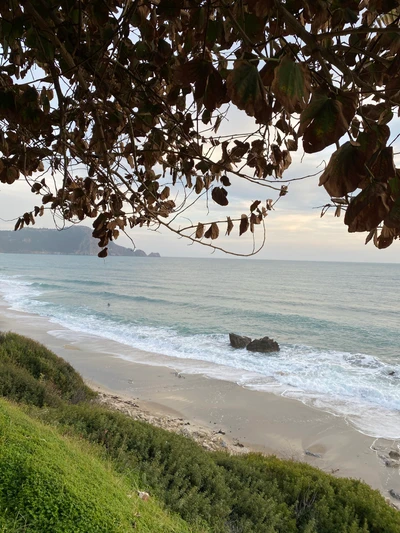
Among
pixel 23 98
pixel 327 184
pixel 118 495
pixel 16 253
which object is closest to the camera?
pixel 327 184

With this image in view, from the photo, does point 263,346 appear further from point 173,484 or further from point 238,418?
point 173,484

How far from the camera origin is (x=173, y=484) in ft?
14.9

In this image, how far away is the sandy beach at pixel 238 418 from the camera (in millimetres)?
9039

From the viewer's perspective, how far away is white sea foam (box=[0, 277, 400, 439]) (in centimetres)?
1208

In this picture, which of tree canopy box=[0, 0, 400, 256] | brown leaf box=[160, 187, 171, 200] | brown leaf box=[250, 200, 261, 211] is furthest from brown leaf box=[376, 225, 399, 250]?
brown leaf box=[160, 187, 171, 200]

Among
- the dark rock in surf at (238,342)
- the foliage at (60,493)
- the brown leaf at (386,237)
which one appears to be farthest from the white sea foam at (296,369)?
the brown leaf at (386,237)

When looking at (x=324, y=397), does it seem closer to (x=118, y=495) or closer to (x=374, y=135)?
(x=118, y=495)

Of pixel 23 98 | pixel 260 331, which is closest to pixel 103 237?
pixel 23 98

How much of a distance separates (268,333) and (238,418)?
13602 millimetres

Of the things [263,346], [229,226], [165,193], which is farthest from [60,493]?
[263,346]

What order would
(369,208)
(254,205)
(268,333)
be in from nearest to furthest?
(369,208)
(254,205)
(268,333)

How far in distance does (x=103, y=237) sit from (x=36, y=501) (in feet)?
7.72

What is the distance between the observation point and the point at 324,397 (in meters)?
12.9

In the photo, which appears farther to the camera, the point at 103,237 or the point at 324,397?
the point at 324,397
